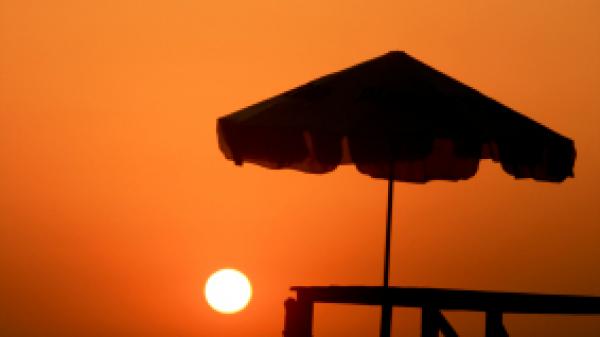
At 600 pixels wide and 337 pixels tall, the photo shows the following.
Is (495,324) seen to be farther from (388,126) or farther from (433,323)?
(388,126)

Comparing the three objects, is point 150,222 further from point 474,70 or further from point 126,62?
point 474,70

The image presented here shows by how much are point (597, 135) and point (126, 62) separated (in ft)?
23.2

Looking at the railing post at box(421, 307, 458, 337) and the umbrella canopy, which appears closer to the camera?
the railing post at box(421, 307, 458, 337)

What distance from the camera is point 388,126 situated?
4625mm

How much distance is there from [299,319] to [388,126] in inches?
39.9

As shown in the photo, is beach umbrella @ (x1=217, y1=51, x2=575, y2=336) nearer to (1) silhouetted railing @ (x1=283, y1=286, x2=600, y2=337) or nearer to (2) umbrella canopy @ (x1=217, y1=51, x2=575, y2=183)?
(2) umbrella canopy @ (x1=217, y1=51, x2=575, y2=183)

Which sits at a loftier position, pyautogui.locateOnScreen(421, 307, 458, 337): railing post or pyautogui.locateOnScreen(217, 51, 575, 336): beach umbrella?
pyautogui.locateOnScreen(217, 51, 575, 336): beach umbrella

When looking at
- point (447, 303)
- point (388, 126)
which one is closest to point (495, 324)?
point (447, 303)

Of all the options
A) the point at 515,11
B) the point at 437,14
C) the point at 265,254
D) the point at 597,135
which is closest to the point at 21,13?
the point at 265,254

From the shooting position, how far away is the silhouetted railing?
14.1 feet

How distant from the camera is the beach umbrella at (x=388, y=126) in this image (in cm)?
469

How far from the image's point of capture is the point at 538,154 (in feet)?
16.6

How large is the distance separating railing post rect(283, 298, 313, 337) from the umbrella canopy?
31.9 inches

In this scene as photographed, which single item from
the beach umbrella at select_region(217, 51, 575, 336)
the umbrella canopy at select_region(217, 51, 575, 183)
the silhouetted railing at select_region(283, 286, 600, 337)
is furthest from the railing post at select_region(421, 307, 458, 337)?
the umbrella canopy at select_region(217, 51, 575, 183)
